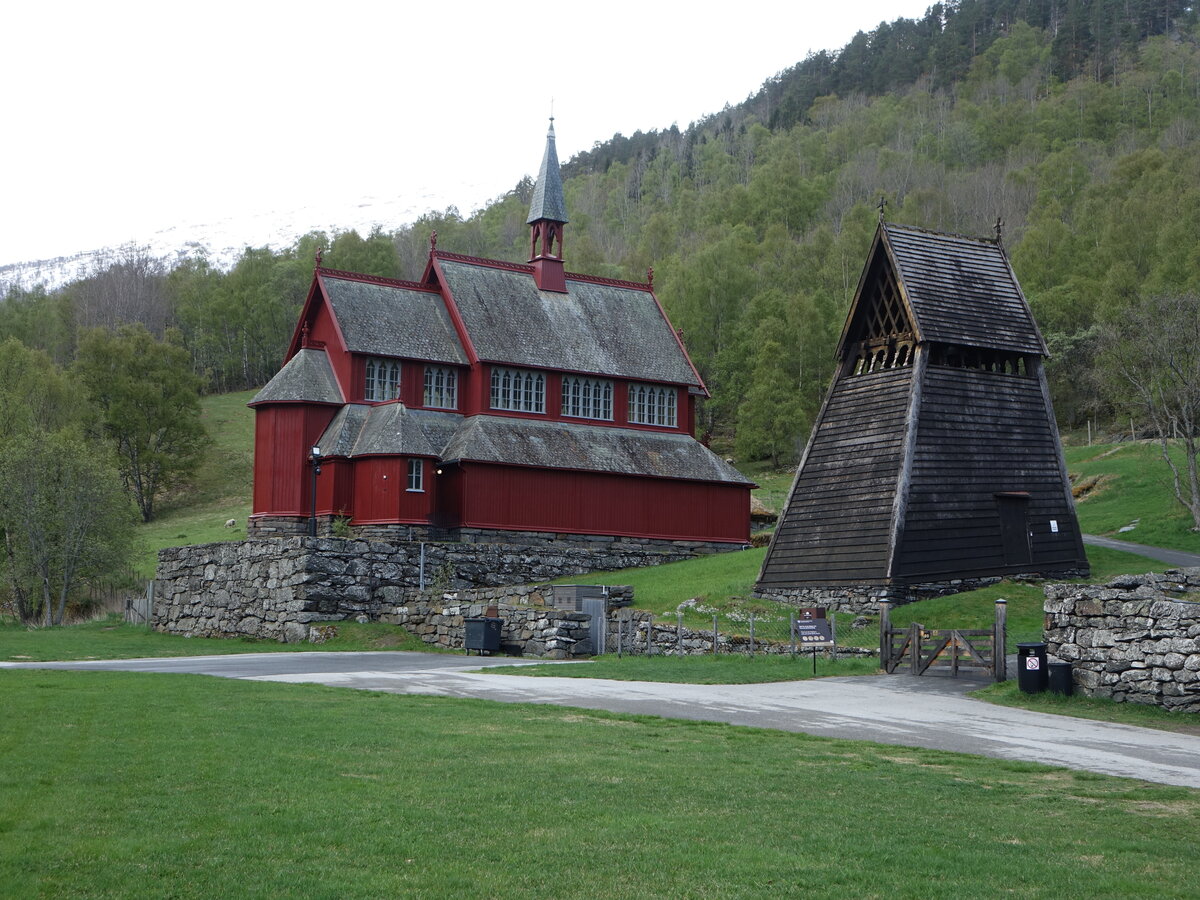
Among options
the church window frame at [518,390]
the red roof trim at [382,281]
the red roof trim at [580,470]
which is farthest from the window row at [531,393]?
the red roof trim at [382,281]

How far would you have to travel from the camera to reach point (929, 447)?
3575cm

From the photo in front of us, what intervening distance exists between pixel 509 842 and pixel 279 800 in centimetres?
233

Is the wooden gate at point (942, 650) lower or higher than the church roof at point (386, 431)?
lower

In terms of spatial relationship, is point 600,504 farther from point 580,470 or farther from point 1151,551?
point 1151,551

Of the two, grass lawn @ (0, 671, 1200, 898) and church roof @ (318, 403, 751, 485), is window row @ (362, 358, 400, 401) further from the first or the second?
grass lawn @ (0, 671, 1200, 898)

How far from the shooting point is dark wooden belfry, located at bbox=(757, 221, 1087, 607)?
1382 inches

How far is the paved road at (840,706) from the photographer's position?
53.2 ft

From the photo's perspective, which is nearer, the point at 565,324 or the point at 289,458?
the point at 289,458

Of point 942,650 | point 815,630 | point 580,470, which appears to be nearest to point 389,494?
point 580,470

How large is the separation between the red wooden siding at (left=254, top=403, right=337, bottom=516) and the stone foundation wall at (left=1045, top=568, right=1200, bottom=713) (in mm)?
31941

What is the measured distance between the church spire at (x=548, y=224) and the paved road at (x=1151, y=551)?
24237 mm

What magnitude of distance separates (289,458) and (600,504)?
12.0 metres

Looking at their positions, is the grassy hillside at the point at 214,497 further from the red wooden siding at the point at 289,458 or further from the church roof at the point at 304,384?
Answer: the church roof at the point at 304,384

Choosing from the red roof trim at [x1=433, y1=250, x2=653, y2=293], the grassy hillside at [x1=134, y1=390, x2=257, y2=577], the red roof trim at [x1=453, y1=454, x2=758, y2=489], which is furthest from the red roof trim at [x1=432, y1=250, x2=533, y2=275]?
the grassy hillside at [x1=134, y1=390, x2=257, y2=577]
